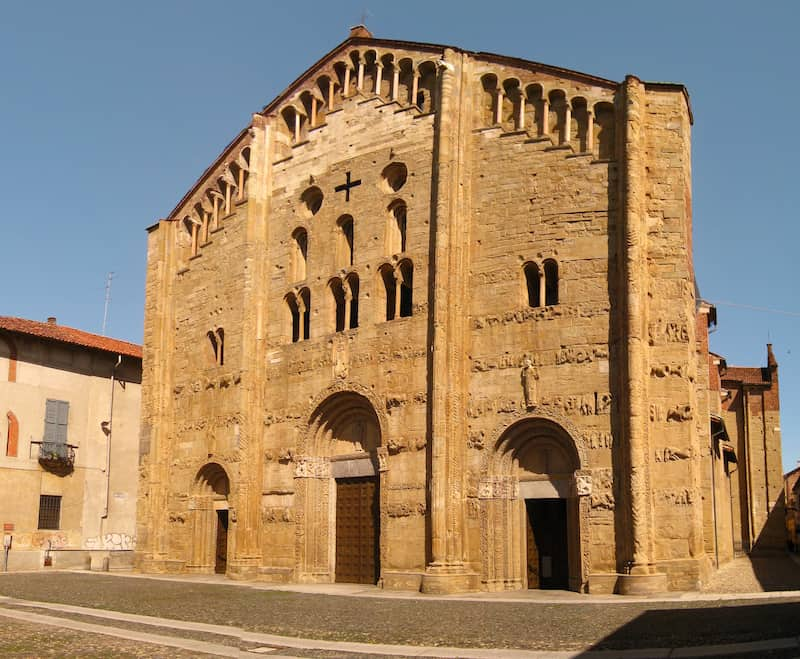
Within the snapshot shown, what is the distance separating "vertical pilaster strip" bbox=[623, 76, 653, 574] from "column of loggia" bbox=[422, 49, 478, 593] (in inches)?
169

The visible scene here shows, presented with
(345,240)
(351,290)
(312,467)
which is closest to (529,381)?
(351,290)

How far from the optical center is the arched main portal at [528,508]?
2200cm

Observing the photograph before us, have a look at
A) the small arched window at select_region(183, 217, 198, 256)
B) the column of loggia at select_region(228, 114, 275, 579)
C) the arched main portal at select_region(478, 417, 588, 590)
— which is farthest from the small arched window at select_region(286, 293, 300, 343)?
the arched main portal at select_region(478, 417, 588, 590)

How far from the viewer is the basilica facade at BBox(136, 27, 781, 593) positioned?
20.9m

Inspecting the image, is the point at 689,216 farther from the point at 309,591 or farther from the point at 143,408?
the point at 143,408

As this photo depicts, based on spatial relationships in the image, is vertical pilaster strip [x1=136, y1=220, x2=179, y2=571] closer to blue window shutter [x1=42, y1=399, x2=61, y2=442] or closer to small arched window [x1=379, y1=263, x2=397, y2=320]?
blue window shutter [x1=42, y1=399, x2=61, y2=442]

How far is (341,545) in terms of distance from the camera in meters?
25.6

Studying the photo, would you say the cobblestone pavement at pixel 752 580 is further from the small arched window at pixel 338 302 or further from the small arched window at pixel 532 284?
the small arched window at pixel 338 302

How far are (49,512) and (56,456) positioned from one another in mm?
2145

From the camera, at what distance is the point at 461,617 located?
51.6 feet

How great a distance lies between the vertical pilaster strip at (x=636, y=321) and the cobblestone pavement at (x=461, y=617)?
210 centimetres

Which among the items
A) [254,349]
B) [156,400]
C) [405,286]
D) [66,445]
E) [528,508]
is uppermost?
[405,286]

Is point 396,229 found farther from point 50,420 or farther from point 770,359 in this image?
point 770,359

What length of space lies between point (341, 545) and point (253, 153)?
1255cm
